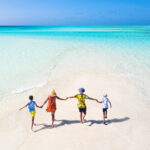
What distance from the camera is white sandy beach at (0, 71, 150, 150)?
487 cm

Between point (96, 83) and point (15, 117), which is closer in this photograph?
point (15, 117)

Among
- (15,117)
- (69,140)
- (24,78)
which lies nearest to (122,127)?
(69,140)

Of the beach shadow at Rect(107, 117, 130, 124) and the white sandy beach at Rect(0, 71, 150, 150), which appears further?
the beach shadow at Rect(107, 117, 130, 124)

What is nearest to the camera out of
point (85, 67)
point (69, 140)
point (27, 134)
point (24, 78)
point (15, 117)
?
point (69, 140)

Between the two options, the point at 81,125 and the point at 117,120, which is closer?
the point at 81,125

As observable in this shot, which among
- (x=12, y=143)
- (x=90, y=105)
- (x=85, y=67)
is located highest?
(x=85, y=67)

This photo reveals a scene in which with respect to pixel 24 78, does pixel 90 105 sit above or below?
below

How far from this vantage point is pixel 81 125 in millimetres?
5828

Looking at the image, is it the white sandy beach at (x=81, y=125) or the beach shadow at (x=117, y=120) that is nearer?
the white sandy beach at (x=81, y=125)

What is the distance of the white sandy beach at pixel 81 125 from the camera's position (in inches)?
192

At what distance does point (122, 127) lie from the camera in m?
5.64

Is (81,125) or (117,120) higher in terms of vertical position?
(117,120)

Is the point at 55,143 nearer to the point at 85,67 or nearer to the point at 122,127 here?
the point at 122,127

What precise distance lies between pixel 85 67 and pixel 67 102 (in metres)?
6.42
